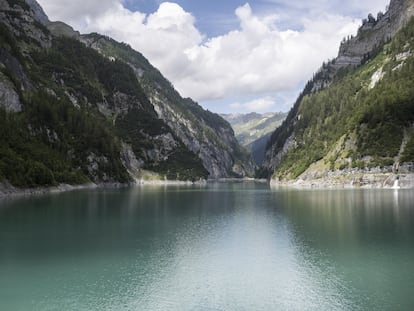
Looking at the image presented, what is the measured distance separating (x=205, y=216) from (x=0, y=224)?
33.4m

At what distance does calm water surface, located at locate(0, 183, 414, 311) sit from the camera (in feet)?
99.7

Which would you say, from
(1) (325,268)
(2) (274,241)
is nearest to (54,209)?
(2) (274,241)

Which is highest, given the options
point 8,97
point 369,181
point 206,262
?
point 8,97

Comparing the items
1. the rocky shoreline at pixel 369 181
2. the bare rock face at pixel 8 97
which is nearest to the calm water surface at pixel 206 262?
the rocky shoreline at pixel 369 181

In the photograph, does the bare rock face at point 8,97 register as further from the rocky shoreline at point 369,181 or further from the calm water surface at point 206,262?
the rocky shoreline at point 369,181

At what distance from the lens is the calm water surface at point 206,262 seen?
99.7 ft

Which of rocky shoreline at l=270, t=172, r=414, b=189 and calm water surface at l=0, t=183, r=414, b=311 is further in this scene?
rocky shoreline at l=270, t=172, r=414, b=189

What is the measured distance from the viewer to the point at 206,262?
137 ft

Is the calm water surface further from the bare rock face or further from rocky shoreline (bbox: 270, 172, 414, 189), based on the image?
the bare rock face

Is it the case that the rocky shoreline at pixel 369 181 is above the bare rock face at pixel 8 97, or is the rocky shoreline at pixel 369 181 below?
below

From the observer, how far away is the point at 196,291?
32.3 m

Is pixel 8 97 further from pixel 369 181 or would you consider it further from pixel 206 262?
pixel 206 262

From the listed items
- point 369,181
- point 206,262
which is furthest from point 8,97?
point 206,262

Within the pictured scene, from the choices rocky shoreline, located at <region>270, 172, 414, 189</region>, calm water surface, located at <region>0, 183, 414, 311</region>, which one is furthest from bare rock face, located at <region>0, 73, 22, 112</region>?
rocky shoreline, located at <region>270, 172, 414, 189</region>
